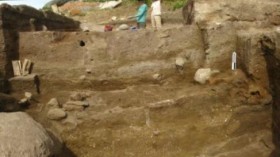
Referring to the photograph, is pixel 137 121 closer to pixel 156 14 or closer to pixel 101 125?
pixel 101 125

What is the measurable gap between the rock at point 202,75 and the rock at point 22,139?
2.52m

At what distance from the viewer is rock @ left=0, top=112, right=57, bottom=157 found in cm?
358

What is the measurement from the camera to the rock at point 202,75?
594 cm

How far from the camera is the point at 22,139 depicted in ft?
12.2

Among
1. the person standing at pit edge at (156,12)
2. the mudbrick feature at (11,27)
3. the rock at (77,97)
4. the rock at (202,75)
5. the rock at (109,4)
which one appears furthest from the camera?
the rock at (109,4)

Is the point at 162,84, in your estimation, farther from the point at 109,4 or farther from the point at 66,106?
the point at 109,4

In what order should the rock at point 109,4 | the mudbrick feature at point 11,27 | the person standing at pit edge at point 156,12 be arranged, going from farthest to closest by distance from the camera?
the rock at point 109,4 → the person standing at pit edge at point 156,12 → the mudbrick feature at point 11,27

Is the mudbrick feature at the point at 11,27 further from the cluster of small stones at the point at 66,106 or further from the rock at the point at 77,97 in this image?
the rock at the point at 77,97

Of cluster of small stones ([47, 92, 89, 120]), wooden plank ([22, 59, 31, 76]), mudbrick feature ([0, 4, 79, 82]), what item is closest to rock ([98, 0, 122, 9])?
mudbrick feature ([0, 4, 79, 82])

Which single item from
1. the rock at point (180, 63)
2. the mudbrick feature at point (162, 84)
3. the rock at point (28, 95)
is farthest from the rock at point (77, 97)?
the rock at point (180, 63)

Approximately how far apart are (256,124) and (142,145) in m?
1.43

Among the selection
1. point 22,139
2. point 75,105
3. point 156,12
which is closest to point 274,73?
point 75,105

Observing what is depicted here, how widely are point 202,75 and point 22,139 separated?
296 centimetres

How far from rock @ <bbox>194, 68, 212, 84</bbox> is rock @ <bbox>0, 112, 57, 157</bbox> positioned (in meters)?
2.52
